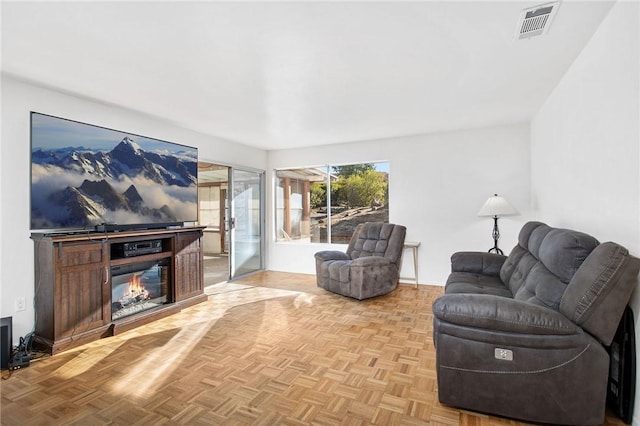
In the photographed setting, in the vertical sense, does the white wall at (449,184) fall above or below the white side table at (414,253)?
above

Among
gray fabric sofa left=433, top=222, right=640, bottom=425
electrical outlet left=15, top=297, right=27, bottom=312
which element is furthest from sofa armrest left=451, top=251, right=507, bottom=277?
electrical outlet left=15, top=297, right=27, bottom=312

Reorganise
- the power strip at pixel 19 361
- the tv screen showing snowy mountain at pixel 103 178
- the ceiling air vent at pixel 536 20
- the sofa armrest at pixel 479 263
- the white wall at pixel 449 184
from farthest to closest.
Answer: the white wall at pixel 449 184 → the sofa armrest at pixel 479 263 → the tv screen showing snowy mountain at pixel 103 178 → the power strip at pixel 19 361 → the ceiling air vent at pixel 536 20

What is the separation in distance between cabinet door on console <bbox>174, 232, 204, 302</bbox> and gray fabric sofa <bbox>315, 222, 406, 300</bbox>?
1.63m

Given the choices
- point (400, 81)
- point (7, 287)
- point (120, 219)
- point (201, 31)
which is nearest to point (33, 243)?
point (7, 287)

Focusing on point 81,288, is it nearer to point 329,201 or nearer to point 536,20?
point 329,201

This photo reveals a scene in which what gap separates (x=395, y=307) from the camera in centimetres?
376

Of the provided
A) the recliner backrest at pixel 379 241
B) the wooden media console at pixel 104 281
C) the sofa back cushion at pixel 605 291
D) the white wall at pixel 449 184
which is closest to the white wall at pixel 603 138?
the sofa back cushion at pixel 605 291

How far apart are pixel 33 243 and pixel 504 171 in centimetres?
542

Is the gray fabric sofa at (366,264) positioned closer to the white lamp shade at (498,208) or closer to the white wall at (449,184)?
the white wall at (449,184)

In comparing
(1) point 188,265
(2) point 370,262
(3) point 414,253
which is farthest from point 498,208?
(1) point 188,265

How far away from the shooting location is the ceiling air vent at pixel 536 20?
5.93 feet

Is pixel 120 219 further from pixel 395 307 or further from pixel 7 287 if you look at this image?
pixel 395 307

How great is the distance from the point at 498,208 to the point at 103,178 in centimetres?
455

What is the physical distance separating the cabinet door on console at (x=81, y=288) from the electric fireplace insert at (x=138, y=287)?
0.55 ft
